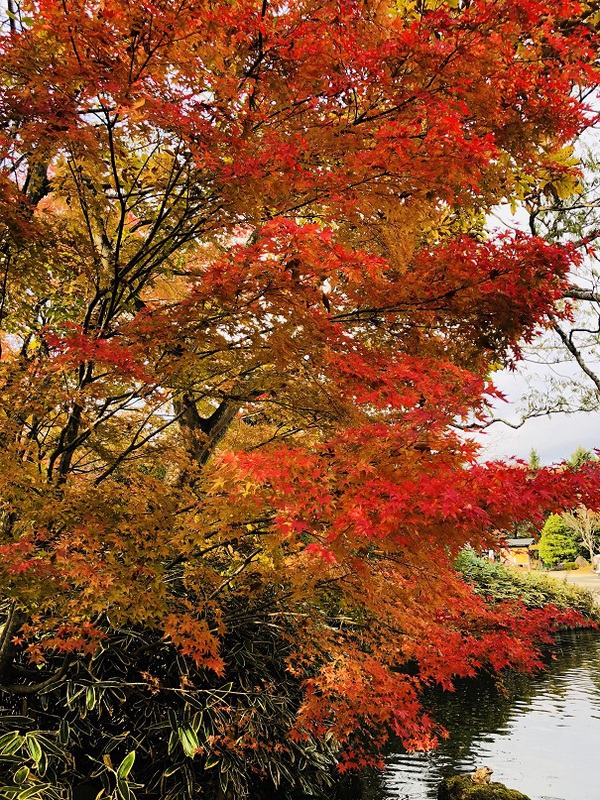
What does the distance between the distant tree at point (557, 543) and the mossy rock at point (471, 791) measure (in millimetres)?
36959

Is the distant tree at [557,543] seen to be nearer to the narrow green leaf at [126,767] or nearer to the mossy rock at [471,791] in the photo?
the mossy rock at [471,791]

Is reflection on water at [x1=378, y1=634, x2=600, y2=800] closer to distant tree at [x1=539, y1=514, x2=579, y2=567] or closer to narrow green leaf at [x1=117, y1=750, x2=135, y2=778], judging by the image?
narrow green leaf at [x1=117, y1=750, x2=135, y2=778]

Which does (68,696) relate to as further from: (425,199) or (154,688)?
(425,199)

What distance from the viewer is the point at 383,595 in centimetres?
534

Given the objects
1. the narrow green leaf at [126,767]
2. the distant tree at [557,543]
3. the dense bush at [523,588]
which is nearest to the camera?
the narrow green leaf at [126,767]

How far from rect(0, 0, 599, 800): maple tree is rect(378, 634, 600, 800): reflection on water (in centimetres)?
353

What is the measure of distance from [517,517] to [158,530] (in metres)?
2.52

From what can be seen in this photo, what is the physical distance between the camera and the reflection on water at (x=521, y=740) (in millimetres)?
8195

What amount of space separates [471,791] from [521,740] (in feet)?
12.7

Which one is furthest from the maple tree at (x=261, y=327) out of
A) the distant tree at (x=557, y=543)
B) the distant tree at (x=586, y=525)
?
the distant tree at (x=557, y=543)

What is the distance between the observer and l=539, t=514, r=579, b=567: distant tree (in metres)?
41.1

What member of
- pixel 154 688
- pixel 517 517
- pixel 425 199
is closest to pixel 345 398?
pixel 425 199

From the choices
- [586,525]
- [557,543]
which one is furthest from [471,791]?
[557,543]

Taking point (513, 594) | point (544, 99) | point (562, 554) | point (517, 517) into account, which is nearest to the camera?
point (517, 517)
